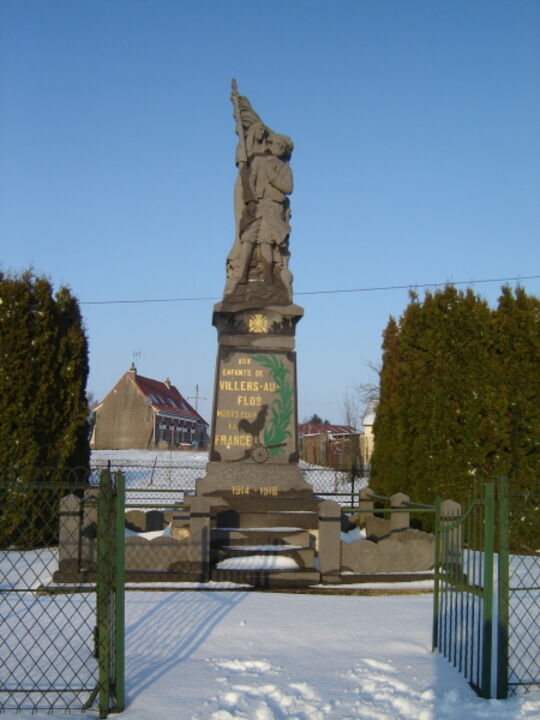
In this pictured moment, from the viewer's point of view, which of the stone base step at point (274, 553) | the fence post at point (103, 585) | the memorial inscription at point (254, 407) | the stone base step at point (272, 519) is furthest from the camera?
the memorial inscription at point (254, 407)

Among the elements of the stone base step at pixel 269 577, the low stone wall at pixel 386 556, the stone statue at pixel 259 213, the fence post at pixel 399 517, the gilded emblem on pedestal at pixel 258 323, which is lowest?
the stone base step at pixel 269 577

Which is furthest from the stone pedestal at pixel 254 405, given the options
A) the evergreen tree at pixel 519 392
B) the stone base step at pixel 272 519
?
the evergreen tree at pixel 519 392

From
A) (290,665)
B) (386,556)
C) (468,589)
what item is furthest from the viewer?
(386,556)

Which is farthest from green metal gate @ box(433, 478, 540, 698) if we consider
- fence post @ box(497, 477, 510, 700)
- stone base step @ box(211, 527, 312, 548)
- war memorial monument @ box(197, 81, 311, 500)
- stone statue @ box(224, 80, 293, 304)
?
stone statue @ box(224, 80, 293, 304)

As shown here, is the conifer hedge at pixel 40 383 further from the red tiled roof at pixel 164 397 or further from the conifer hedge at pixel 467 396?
the red tiled roof at pixel 164 397

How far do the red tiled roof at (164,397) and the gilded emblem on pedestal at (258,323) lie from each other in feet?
129

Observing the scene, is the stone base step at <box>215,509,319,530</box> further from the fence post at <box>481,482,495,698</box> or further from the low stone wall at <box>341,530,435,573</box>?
the fence post at <box>481,482,495,698</box>

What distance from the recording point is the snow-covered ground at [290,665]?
4531 millimetres

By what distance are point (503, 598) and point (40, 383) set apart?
33.5 ft

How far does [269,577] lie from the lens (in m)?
8.85

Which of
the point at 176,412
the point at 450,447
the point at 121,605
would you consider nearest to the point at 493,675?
the point at 121,605

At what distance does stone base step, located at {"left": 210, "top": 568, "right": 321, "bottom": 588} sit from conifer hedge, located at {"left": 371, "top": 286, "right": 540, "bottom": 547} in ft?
15.2

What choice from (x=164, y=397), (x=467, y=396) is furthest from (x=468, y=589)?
(x=164, y=397)

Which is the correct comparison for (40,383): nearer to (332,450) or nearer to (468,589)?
(468,589)
